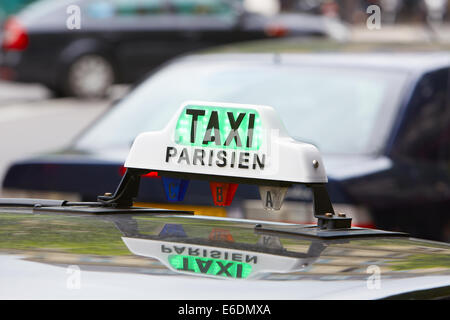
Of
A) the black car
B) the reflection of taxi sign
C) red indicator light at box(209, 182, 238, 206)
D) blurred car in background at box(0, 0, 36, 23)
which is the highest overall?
blurred car in background at box(0, 0, 36, 23)

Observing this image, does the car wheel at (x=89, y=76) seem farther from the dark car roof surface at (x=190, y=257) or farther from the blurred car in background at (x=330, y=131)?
the dark car roof surface at (x=190, y=257)

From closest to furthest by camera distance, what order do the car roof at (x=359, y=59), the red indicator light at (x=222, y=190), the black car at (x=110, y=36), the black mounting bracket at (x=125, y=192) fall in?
1. the red indicator light at (x=222, y=190)
2. the black mounting bracket at (x=125, y=192)
3. the car roof at (x=359, y=59)
4. the black car at (x=110, y=36)

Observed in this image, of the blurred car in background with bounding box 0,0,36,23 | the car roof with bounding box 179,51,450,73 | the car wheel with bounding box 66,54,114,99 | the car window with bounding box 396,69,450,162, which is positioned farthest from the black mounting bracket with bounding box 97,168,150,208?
the blurred car in background with bounding box 0,0,36,23

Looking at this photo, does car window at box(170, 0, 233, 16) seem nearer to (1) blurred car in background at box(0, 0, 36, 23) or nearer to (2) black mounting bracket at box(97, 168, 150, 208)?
(1) blurred car in background at box(0, 0, 36, 23)

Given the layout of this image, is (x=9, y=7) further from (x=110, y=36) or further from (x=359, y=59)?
(x=359, y=59)

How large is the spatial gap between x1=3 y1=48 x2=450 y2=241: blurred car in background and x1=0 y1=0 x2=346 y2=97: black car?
38.7 ft

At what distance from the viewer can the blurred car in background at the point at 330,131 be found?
15.9 ft

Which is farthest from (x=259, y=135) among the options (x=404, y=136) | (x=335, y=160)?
(x=404, y=136)

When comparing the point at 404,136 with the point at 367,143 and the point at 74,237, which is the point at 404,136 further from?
the point at 74,237

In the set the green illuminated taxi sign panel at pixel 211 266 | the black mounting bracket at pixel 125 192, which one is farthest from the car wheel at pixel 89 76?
A: the green illuminated taxi sign panel at pixel 211 266

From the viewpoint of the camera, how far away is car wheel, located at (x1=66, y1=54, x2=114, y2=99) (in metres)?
17.9

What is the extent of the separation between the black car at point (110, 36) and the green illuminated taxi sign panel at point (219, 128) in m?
15.2

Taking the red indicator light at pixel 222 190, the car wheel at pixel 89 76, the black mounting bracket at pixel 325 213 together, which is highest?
the car wheel at pixel 89 76

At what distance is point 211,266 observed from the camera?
1976mm
